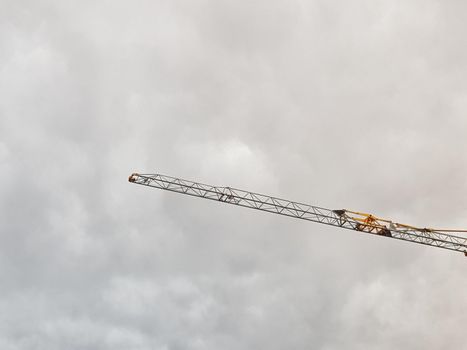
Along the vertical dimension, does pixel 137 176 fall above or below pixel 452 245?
below

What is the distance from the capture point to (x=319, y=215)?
485 feet

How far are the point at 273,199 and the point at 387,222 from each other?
29858 millimetres

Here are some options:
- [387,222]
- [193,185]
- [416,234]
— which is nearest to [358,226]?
[387,222]

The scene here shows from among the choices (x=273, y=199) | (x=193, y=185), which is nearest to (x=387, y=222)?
(x=273, y=199)

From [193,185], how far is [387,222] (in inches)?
2028

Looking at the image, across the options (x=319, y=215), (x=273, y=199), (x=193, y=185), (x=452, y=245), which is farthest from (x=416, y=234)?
(x=193, y=185)

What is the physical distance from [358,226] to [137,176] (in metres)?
59.1

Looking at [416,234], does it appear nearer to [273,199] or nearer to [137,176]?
[273,199]

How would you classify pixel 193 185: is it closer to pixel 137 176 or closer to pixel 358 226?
pixel 137 176

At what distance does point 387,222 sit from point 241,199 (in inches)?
1500

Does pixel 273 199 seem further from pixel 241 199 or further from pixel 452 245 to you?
pixel 452 245

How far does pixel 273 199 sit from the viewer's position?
15062cm

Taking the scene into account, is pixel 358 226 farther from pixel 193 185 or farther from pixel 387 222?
pixel 193 185

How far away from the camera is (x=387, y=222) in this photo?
14700 centimetres
